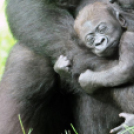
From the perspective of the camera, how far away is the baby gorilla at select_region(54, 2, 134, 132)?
3.03m

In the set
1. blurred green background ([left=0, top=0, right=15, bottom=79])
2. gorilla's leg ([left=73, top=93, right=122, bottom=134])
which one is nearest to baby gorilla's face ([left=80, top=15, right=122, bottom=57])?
gorilla's leg ([left=73, top=93, right=122, bottom=134])

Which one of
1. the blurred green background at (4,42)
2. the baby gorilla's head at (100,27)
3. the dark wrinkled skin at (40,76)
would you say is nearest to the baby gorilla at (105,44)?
the baby gorilla's head at (100,27)

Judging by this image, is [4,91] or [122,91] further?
[4,91]

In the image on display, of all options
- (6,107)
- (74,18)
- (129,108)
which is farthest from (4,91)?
(129,108)

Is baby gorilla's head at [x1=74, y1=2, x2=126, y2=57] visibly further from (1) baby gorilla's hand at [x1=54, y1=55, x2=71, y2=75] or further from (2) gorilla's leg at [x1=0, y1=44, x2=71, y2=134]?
(2) gorilla's leg at [x1=0, y1=44, x2=71, y2=134]

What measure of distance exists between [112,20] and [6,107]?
94cm

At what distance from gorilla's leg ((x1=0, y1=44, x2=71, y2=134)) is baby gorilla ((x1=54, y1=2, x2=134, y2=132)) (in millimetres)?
184

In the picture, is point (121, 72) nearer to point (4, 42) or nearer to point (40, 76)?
point (40, 76)

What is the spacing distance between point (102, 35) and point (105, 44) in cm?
9

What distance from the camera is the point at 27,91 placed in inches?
136

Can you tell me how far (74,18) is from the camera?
3531 mm

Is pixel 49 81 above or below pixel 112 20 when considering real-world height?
below

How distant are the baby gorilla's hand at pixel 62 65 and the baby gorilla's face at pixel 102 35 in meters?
0.17

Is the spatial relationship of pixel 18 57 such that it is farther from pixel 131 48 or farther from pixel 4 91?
pixel 131 48
